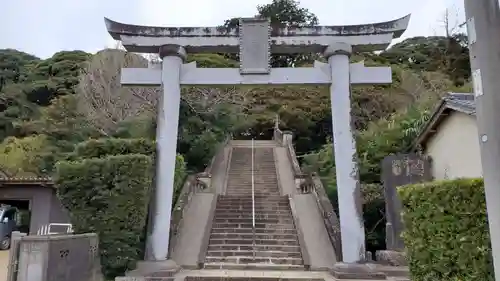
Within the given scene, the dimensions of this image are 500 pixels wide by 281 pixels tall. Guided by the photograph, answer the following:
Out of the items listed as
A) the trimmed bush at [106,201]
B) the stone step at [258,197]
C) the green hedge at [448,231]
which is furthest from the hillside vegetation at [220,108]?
the green hedge at [448,231]

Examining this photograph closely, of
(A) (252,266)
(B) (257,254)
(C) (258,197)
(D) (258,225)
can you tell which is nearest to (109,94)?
(C) (258,197)

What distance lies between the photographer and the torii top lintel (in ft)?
35.6

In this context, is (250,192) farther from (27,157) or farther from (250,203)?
(27,157)

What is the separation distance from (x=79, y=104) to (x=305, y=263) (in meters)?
17.5

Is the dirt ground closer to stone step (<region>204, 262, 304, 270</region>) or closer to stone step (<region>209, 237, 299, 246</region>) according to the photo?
stone step (<region>204, 262, 304, 270</region>)

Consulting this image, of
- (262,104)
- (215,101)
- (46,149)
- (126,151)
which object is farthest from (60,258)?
(262,104)

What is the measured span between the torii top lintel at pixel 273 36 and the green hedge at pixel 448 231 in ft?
21.4

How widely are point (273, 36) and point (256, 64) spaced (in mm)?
933

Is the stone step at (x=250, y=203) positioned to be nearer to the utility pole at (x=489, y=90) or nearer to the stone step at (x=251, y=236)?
the stone step at (x=251, y=236)

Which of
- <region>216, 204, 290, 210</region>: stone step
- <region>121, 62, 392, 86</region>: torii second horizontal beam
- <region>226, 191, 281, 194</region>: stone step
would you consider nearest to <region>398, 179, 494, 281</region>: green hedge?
<region>121, 62, 392, 86</region>: torii second horizontal beam

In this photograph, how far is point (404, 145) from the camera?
1372 cm

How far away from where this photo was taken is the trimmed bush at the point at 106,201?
8.66 m

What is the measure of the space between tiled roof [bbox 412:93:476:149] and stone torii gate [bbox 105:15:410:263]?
1.48 meters

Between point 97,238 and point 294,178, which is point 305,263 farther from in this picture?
point 294,178
